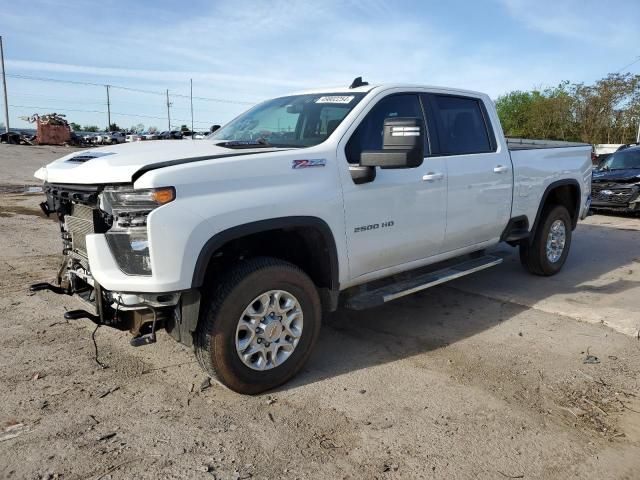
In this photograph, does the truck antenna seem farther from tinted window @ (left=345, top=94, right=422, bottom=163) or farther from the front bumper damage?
the front bumper damage

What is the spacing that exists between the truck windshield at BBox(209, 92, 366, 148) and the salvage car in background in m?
9.26

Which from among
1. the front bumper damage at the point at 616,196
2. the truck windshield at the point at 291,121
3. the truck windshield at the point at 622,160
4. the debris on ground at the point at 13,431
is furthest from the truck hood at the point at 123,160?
the truck windshield at the point at 622,160

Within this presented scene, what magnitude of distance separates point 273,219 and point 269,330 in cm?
71

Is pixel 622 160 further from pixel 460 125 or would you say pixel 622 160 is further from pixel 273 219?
pixel 273 219

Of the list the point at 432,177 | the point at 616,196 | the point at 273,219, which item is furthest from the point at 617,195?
the point at 273,219

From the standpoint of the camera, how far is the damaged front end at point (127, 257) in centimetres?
292

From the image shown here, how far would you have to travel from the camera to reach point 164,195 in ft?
9.35

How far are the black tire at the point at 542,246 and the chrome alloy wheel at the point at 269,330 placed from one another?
3684 millimetres

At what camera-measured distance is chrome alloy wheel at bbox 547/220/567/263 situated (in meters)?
6.25

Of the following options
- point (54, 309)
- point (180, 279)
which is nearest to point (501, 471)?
point (180, 279)

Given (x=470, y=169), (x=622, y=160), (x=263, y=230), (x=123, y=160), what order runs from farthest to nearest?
(x=622, y=160)
(x=470, y=169)
(x=263, y=230)
(x=123, y=160)

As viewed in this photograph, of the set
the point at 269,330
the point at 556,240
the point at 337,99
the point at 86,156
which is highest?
the point at 337,99

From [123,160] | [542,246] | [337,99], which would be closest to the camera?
[123,160]

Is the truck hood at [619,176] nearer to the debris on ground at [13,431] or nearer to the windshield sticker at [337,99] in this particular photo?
the windshield sticker at [337,99]
